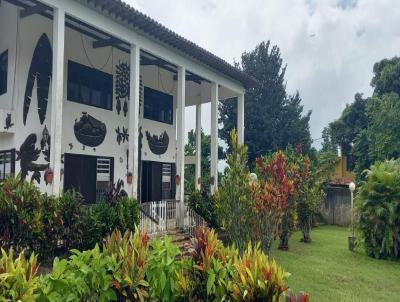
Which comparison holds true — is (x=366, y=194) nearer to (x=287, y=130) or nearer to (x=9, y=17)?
(x=9, y=17)

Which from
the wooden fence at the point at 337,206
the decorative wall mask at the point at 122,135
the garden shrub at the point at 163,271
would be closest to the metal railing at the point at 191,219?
the decorative wall mask at the point at 122,135

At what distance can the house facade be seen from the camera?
10102 millimetres

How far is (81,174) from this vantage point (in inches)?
492

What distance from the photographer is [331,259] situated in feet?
39.9

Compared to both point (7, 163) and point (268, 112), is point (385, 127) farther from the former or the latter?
point (7, 163)

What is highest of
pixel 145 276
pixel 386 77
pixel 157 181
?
pixel 386 77

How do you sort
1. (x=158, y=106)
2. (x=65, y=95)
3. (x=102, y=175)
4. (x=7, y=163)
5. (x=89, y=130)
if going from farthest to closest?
(x=158, y=106)
(x=102, y=175)
(x=89, y=130)
(x=65, y=95)
(x=7, y=163)

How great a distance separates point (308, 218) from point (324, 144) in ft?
107

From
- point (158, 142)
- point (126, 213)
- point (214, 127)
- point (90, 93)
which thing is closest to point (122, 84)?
point (90, 93)

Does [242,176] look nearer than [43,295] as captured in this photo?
No

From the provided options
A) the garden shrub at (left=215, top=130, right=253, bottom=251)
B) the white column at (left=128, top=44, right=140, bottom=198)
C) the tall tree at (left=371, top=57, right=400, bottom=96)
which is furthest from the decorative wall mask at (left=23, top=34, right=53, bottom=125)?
the tall tree at (left=371, top=57, right=400, bottom=96)

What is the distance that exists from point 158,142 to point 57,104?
7.53 meters

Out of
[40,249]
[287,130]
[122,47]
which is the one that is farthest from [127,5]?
[287,130]

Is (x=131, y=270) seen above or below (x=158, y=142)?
below
